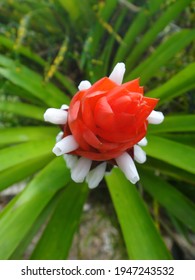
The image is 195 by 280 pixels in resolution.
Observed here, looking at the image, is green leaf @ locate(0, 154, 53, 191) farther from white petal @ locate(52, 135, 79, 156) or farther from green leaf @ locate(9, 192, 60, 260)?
white petal @ locate(52, 135, 79, 156)

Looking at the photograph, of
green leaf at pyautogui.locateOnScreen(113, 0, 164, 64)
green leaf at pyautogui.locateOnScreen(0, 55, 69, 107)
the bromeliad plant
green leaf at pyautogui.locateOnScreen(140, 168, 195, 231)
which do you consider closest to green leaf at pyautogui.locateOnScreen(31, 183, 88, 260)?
the bromeliad plant

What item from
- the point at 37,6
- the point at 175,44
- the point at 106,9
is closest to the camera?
the point at 175,44

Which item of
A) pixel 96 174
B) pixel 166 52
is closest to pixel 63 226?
pixel 96 174

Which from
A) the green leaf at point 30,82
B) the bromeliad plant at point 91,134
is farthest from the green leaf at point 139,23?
the green leaf at point 30,82

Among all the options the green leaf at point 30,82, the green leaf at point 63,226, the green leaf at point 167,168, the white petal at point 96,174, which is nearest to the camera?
the white petal at point 96,174

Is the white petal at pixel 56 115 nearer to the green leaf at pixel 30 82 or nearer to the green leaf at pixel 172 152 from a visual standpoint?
the green leaf at pixel 172 152
